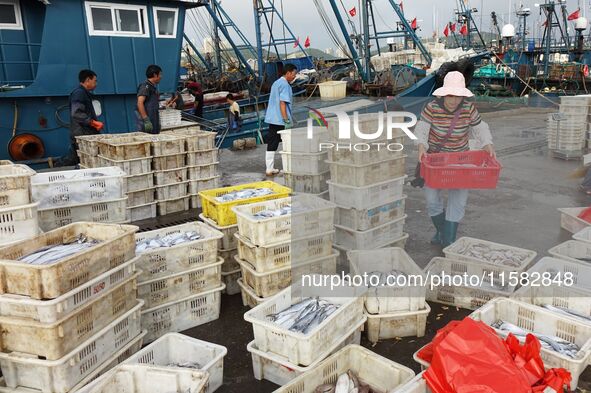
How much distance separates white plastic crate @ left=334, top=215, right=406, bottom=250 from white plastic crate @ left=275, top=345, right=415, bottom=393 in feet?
5.89

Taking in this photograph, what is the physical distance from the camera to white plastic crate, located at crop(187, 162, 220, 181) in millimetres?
6906

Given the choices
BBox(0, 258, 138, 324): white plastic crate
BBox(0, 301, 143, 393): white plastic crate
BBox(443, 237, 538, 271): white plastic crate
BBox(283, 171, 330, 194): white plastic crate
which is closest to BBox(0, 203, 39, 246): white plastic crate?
BBox(0, 258, 138, 324): white plastic crate

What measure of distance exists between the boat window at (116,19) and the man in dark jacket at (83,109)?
316cm

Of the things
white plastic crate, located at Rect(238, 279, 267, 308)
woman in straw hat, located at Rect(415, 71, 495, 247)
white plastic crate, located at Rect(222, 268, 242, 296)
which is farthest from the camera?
woman in straw hat, located at Rect(415, 71, 495, 247)

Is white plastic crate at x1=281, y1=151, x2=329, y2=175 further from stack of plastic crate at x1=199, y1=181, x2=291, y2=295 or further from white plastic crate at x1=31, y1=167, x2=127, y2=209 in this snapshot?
white plastic crate at x1=31, y1=167, x2=127, y2=209

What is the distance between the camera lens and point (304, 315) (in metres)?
3.41

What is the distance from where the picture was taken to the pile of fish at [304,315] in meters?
3.27

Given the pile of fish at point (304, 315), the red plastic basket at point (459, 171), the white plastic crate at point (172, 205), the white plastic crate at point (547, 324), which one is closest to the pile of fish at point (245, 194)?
the pile of fish at point (304, 315)

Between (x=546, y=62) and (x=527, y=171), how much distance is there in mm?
24059

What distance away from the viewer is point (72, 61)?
9656mm

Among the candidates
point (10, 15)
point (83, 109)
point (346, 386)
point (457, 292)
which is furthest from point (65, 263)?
point (10, 15)

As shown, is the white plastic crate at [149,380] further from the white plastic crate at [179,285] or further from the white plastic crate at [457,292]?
the white plastic crate at [457,292]

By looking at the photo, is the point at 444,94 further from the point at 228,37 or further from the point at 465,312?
the point at 228,37

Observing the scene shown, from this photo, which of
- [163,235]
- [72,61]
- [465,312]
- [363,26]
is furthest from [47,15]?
[363,26]
